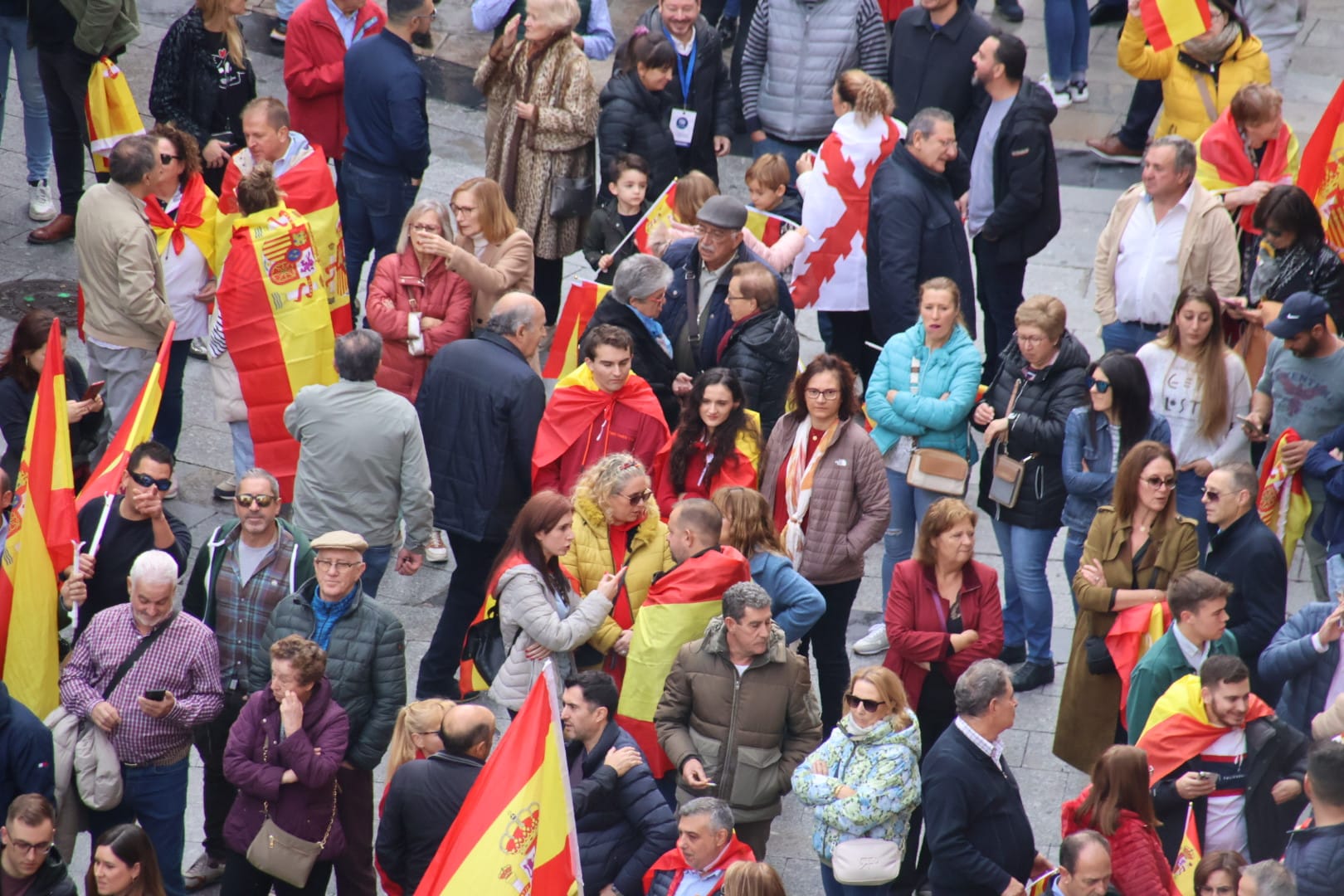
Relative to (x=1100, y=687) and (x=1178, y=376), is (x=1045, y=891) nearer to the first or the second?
(x=1100, y=687)

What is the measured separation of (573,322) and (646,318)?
3.01 ft

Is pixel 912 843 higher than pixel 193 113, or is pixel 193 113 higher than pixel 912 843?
pixel 193 113

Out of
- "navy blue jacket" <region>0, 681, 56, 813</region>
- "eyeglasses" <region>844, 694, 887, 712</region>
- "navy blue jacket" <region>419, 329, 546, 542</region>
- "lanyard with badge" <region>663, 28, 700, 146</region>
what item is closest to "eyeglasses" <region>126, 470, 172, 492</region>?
"navy blue jacket" <region>0, 681, 56, 813</region>

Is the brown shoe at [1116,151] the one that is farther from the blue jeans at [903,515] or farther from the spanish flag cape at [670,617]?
the spanish flag cape at [670,617]

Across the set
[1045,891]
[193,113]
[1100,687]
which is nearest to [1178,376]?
[1100,687]

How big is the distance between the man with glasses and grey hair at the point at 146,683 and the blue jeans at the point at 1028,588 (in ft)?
12.4

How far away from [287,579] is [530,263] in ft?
9.03

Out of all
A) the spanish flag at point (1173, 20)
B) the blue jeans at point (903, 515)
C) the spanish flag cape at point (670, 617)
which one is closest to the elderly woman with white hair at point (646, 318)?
the blue jeans at point (903, 515)

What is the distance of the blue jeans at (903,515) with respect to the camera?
8.95 metres

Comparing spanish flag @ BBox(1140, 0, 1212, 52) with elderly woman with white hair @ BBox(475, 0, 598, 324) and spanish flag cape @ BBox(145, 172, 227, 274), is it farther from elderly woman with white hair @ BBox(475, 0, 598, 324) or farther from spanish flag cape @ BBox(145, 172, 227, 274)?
spanish flag cape @ BBox(145, 172, 227, 274)

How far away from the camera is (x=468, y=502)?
862 cm

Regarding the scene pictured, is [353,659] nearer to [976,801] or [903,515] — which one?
[976,801]

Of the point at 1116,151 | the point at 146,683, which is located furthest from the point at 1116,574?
the point at 1116,151

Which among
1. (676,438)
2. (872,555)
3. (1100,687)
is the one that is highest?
(676,438)
